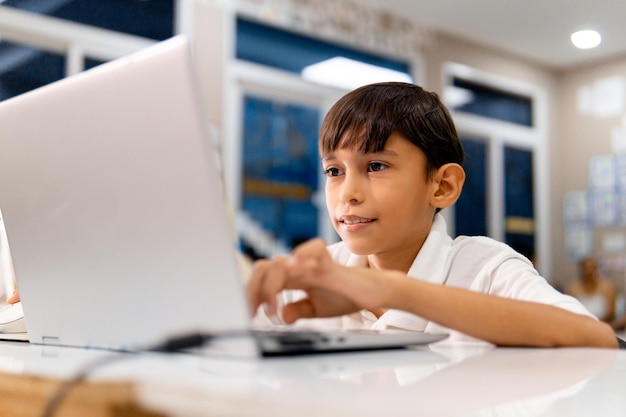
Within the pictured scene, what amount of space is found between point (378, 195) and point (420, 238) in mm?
114

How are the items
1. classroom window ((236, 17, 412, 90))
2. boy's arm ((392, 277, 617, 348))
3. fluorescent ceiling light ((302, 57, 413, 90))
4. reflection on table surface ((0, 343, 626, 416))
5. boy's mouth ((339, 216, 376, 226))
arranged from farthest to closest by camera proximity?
1. fluorescent ceiling light ((302, 57, 413, 90))
2. classroom window ((236, 17, 412, 90))
3. boy's mouth ((339, 216, 376, 226))
4. boy's arm ((392, 277, 617, 348))
5. reflection on table surface ((0, 343, 626, 416))

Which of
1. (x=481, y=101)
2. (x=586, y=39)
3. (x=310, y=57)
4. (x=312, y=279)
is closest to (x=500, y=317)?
(x=312, y=279)

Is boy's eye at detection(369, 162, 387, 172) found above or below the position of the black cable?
above

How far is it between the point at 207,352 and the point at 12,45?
2.61 meters

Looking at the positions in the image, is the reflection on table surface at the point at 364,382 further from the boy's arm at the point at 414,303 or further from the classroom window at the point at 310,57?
the classroom window at the point at 310,57

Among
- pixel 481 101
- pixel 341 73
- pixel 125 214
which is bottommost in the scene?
pixel 125 214

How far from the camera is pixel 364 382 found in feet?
1.10

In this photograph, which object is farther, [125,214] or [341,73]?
[341,73]

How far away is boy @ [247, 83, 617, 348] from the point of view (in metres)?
0.56

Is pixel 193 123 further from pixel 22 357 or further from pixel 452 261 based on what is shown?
pixel 452 261

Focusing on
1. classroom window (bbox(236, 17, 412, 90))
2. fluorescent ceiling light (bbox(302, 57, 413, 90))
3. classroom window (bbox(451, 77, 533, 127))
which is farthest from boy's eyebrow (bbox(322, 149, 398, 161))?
classroom window (bbox(451, 77, 533, 127))

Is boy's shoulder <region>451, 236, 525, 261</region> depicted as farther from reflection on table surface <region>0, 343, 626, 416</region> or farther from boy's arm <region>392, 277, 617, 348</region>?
reflection on table surface <region>0, 343, 626, 416</region>

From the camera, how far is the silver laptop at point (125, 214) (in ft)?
1.27

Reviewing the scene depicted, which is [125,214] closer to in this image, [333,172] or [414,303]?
[414,303]
